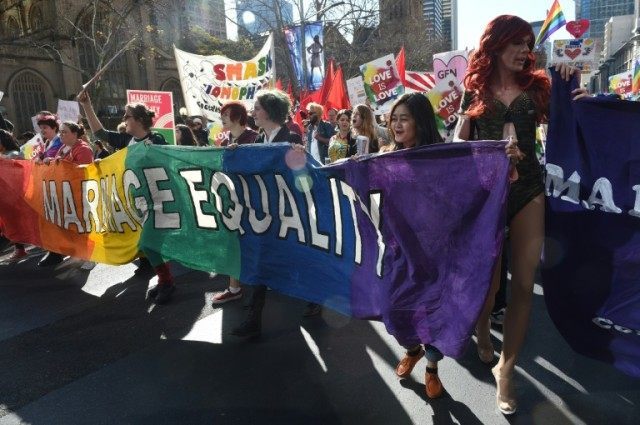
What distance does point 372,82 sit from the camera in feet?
35.9

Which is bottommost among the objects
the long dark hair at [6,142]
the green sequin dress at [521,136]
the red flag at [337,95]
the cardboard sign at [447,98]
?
the green sequin dress at [521,136]

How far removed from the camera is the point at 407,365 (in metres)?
3.13

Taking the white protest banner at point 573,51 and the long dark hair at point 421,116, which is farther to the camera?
the white protest banner at point 573,51

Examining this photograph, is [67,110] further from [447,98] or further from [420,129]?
[420,129]

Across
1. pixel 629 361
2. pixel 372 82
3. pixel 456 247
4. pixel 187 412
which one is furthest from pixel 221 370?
pixel 372 82

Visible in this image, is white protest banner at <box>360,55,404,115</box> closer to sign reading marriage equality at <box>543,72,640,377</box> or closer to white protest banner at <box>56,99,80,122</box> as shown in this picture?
white protest banner at <box>56,99,80,122</box>

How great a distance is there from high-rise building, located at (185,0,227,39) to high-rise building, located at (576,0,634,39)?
79.0m

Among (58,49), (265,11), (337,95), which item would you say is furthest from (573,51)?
(58,49)

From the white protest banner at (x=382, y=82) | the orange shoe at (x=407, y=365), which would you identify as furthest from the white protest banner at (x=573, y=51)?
the orange shoe at (x=407, y=365)

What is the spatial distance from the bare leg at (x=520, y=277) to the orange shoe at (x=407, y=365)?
558 millimetres

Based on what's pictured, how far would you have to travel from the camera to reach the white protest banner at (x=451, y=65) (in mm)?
8398

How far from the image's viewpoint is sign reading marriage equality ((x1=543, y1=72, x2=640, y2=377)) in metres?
2.53

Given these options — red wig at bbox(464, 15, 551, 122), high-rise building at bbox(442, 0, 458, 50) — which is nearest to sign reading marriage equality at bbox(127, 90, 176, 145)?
red wig at bbox(464, 15, 551, 122)

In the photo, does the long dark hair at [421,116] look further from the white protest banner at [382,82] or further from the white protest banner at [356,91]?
the white protest banner at [356,91]
